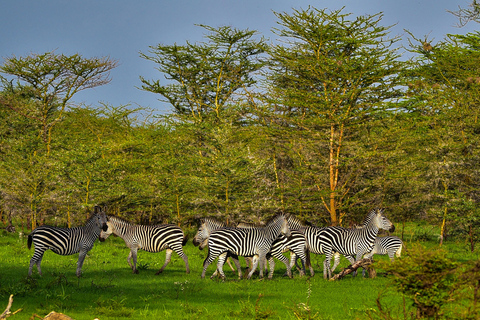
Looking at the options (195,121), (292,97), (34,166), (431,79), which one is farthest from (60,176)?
(431,79)

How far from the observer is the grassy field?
11117 mm

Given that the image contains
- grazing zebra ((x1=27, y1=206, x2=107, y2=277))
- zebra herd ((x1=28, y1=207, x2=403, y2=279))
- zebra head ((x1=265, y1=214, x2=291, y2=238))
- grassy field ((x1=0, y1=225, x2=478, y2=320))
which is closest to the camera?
grassy field ((x1=0, y1=225, x2=478, y2=320))

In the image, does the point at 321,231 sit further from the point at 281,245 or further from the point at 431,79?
the point at 431,79


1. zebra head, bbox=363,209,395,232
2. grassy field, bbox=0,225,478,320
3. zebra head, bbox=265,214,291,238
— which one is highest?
zebra head, bbox=363,209,395,232

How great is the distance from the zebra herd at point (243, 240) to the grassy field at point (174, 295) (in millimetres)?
740

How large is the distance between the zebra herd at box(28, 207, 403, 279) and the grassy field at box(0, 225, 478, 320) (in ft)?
2.43

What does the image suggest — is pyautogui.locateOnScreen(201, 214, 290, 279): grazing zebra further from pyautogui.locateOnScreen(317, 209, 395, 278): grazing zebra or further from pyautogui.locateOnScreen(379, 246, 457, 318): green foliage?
pyautogui.locateOnScreen(379, 246, 457, 318): green foliage

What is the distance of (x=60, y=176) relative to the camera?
3328 cm

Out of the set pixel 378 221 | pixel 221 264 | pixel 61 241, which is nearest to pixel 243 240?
pixel 221 264

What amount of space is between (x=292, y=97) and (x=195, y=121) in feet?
31.2

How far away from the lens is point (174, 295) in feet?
45.2

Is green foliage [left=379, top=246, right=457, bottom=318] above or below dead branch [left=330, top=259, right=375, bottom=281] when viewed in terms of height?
above

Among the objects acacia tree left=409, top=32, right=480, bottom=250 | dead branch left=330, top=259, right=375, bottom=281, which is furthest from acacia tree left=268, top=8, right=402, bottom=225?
dead branch left=330, top=259, right=375, bottom=281

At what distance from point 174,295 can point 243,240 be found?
3.81m
